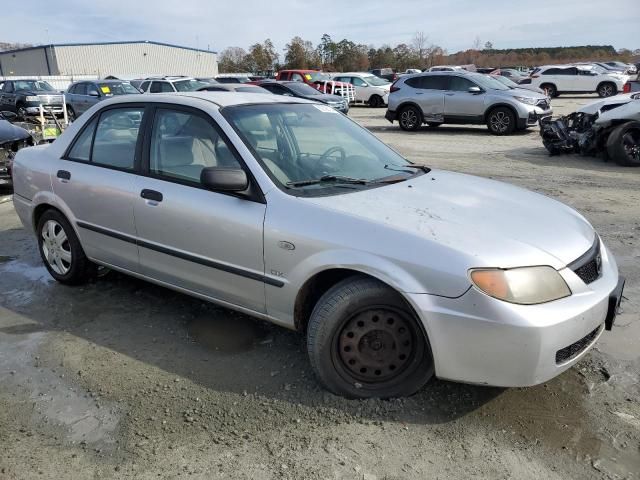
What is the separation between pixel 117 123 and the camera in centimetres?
411

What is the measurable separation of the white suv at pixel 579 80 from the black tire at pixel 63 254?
26414mm

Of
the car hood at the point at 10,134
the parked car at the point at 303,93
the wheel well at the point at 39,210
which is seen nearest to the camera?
the wheel well at the point at 39,210

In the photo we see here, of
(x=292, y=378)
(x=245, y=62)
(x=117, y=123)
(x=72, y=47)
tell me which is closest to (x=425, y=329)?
(x=292, y=378)

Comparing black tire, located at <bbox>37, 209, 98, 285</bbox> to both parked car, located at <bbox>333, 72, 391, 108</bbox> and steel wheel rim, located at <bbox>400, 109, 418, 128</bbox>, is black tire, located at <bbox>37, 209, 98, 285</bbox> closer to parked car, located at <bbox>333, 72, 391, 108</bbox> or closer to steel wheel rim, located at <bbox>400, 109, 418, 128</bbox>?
steel wheel rim, located at <bbox>400, 109, 418, 128</bbox>

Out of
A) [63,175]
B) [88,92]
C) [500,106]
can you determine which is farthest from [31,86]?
[63,175]

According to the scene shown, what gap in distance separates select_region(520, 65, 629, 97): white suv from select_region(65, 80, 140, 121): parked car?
1926cm

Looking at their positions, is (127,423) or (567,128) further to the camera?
(567,128)

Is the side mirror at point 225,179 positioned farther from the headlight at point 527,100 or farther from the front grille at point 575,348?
the headlight at point 527,100

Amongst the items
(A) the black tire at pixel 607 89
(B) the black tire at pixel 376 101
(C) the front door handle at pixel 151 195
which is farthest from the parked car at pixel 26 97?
(A) the black tire at pixel 607 89

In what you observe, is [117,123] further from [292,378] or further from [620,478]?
[620,478]

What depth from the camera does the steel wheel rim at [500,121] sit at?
589 inches

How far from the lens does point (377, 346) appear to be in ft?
9.38

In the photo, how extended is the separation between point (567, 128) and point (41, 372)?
35.3ft

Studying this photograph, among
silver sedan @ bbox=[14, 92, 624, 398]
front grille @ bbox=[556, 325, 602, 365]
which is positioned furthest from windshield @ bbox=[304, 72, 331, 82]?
front grille @ bbox=[556, 325, 602, 365]
